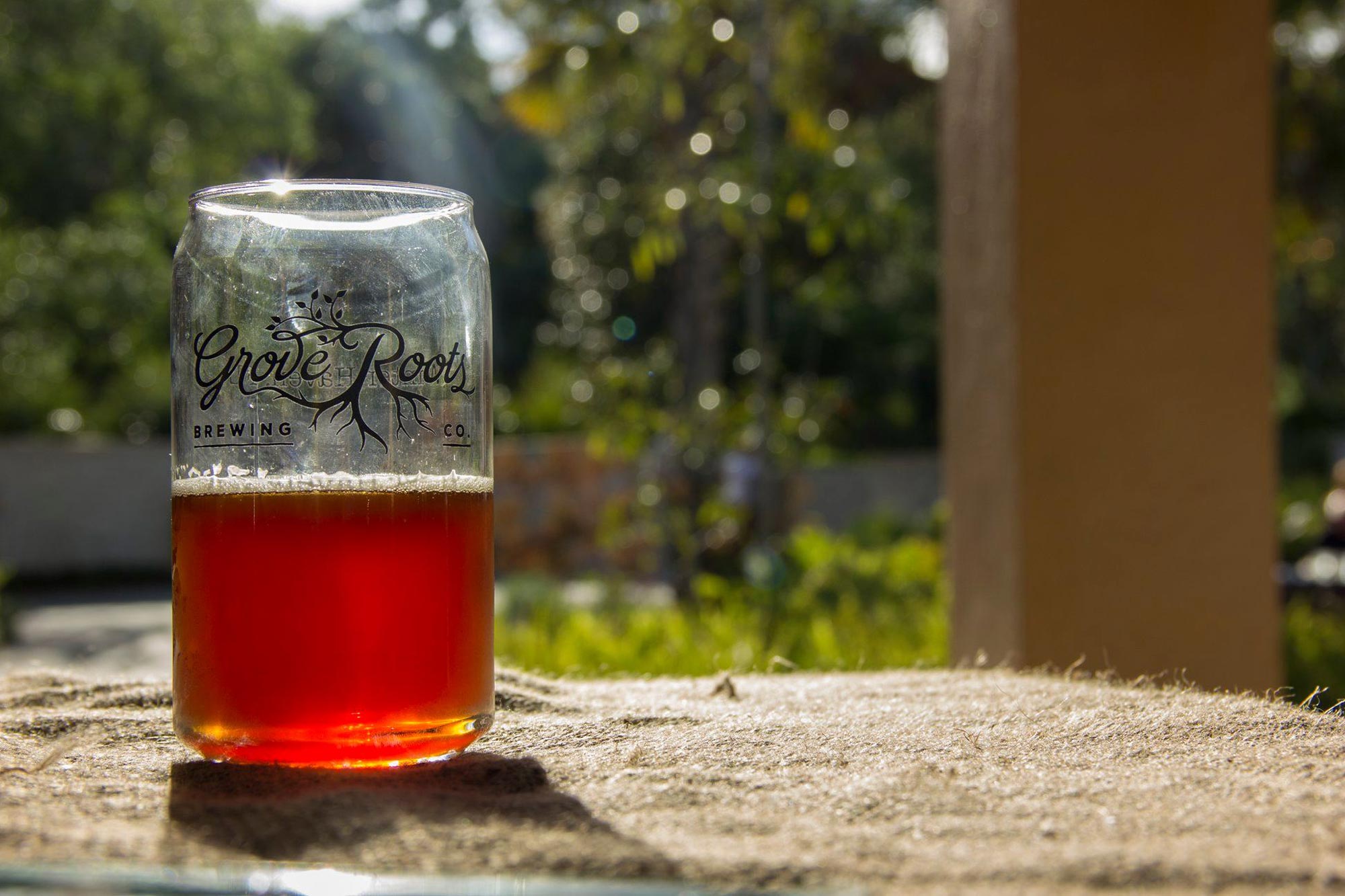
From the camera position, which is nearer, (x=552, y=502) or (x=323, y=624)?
(x=323, y=624)

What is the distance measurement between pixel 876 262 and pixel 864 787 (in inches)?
595

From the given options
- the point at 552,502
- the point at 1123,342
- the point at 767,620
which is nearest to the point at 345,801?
the point at 1123,342

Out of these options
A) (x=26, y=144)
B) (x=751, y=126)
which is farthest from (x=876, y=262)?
(x=751, y=126)

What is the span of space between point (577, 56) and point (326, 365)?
4.18 m

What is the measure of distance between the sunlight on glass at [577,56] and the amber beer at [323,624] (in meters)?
4.01

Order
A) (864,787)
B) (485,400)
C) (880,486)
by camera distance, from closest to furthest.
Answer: (864,787) < (485,400) < (880,486)

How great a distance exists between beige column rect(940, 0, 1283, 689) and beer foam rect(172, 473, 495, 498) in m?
2.26

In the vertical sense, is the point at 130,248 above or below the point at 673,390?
above

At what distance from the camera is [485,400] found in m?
1.06

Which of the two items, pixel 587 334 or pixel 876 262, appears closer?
pixel 587 334

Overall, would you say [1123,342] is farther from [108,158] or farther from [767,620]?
[108,158]

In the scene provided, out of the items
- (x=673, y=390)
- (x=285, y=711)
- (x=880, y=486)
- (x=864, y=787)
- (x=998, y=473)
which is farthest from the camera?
(x=880, y=486)

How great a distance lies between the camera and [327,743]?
3.09ft

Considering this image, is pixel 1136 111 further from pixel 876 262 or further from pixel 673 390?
pixel 876 262
